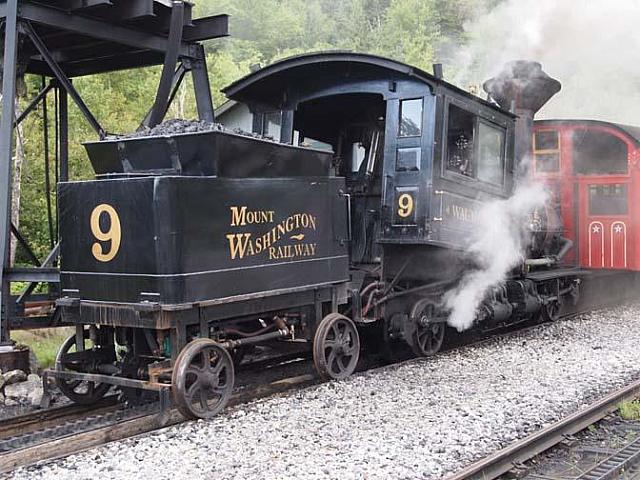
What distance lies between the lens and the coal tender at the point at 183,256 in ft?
17.2

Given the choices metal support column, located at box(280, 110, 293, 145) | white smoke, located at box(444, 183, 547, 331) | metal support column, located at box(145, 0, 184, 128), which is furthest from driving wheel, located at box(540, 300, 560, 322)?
metal support column, located at box(145, 0, 184, 128)

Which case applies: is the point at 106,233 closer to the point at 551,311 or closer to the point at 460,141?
the point at 460,141

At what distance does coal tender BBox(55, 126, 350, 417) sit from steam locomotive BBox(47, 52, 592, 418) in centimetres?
1

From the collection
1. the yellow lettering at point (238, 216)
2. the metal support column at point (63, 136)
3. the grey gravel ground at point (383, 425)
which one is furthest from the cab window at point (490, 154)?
the metal support column at point (63, 136)

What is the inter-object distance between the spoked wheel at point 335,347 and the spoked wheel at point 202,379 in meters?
1.08

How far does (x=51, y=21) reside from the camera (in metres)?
6.55

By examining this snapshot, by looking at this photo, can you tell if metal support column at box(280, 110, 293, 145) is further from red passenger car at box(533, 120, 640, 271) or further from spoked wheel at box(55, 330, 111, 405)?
red passenger car at box(533, 120, 640, 271)

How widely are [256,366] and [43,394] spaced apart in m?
2.10

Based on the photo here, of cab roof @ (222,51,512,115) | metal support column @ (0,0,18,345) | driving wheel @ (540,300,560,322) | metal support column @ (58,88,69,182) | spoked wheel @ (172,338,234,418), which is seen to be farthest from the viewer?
driving wheel @ (540,300,560,322)

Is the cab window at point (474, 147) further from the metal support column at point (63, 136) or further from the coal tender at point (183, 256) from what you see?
the metal support column at point (63, 136)

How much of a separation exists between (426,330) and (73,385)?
152 inches

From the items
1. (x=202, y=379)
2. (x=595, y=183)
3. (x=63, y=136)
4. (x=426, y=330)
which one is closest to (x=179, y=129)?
(x=202, y=379)

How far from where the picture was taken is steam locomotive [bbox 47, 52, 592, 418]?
5.35 metres

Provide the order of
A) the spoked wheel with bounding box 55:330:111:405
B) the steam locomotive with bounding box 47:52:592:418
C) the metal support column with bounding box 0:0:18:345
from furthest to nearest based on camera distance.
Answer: the metal support column with bounding box 0:0:18:345
the spoked wheel with bounding box 55:330:111:405
the steam locomotive with bounding box 47:52:592:418
